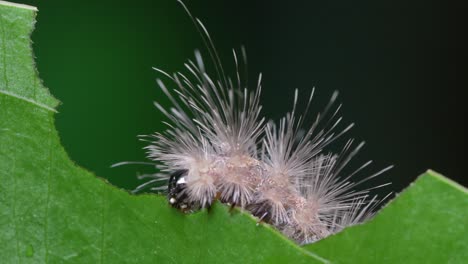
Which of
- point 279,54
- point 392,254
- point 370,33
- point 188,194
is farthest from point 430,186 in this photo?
point 370,33

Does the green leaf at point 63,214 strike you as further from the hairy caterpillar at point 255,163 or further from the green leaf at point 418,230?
the hairy caterpillar at point 255,163

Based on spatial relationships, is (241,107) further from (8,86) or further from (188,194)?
(8,86)

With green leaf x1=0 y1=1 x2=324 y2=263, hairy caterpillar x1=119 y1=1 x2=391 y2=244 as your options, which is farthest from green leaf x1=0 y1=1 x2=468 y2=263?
hairy caterpillar x1=119 y1=1 x2=391 y2=244

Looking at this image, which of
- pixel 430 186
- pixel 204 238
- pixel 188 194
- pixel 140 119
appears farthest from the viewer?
pixel 140 119

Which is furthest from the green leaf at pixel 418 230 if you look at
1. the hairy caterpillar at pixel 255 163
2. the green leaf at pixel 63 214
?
the hairy caterpillar at pixel 255 163

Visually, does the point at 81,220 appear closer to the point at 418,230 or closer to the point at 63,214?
the point at 63,214

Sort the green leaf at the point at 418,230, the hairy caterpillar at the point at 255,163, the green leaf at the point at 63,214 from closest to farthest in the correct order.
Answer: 1. the green leaf at the point at 418,230
2. the green leaf at the point at 63,214
3. the hairy caterpillar at the point at 255,163

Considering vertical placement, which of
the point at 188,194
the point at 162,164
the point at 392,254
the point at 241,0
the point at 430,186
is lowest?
the point at 241,0

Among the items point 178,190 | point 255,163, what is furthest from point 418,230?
point 255,163
